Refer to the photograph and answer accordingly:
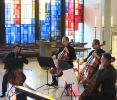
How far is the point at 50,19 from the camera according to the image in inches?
619

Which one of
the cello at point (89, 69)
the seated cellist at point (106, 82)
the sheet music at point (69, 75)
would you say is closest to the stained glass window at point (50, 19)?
the cello at point (89, 69)

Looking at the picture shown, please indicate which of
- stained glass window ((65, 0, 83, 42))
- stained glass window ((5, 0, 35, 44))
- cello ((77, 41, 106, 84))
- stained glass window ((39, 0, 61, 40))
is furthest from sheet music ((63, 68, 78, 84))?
stained glass window ((65, 0, 83, 42))

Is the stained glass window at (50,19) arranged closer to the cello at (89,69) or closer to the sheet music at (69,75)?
the cello at (89,69)

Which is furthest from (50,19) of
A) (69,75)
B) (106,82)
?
(106,82)

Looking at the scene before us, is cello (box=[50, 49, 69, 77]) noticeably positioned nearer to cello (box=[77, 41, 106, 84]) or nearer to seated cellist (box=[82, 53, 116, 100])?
cello (box=[77, 41, 106, 84])

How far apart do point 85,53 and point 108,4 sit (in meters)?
8.27

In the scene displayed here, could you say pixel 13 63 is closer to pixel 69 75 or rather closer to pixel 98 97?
pixel 69 75

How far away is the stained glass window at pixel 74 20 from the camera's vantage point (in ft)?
52.7

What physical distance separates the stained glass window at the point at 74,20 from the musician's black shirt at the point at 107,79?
1101cm

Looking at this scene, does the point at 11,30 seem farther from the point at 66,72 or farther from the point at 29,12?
the point at 66,72

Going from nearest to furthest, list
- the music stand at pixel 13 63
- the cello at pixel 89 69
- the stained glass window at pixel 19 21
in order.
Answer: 1. the cello at pixel 89 69
2. the music stand at pixel 13 63
3. the stained glass window at pixel 19 21

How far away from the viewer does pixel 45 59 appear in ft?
22.9

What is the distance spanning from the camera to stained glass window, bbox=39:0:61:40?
15.6 metres

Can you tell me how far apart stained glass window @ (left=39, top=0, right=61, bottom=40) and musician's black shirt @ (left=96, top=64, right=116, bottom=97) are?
10.7 meters
